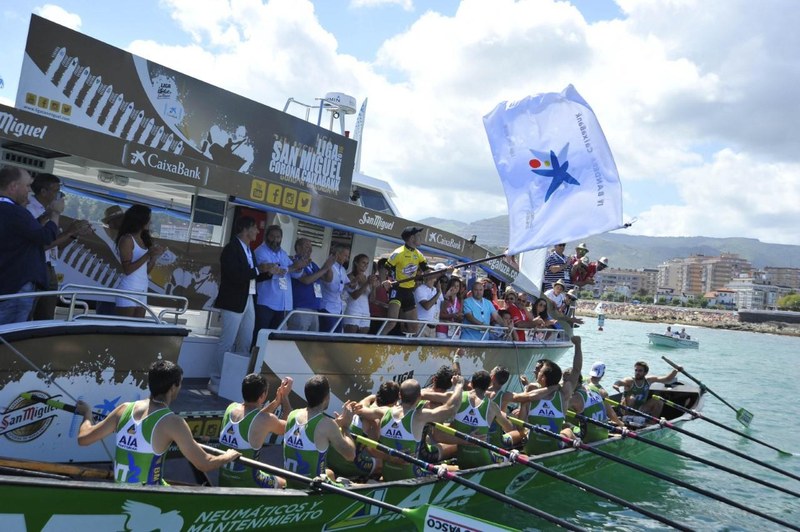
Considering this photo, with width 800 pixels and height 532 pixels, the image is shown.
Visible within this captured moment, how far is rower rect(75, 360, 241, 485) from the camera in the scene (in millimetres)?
5288

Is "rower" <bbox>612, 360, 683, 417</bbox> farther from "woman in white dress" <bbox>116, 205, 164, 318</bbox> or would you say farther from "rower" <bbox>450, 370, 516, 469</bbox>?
"woman in white dress" <bbox>116, 205, 164, 318</bbox>

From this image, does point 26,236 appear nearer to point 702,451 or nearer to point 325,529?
point 325,529

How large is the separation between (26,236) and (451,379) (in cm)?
491

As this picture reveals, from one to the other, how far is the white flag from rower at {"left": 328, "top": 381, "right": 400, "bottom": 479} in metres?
3.06

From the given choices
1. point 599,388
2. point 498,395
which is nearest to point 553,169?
point 498,395

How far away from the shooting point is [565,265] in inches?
563

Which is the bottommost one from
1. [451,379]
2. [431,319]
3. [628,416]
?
[628,416]

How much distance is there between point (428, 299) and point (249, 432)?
16.8ft

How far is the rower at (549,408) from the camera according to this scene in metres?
9.73

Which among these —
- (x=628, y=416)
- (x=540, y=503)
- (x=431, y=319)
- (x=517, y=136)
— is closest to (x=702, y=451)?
(x=628, y=416)

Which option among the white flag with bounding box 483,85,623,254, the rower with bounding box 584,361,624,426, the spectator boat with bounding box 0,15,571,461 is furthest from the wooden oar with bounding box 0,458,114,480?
the rower with bounding box 584,361,624,426

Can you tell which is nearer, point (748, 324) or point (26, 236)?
point (26, 236)

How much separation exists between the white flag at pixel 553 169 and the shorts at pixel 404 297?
1.72 metres

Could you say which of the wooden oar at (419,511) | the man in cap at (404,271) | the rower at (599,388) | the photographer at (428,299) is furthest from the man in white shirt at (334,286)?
the rower at (599,388)
